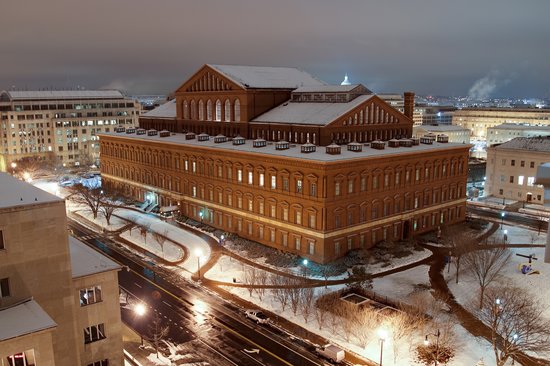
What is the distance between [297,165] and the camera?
6244cm

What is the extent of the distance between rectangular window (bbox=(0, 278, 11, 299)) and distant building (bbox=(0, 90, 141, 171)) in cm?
11928

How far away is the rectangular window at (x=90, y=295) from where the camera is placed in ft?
105

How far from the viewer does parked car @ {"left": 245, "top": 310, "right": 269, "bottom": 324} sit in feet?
150

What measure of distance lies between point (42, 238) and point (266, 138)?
5360 cm

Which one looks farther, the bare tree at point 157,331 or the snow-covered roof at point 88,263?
the bare tree at point 157,331

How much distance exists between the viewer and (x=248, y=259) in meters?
63.3

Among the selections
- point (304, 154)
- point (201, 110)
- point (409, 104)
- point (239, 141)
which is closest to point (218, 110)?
point (201, 110)

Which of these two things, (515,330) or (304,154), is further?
Answer: (304,154)

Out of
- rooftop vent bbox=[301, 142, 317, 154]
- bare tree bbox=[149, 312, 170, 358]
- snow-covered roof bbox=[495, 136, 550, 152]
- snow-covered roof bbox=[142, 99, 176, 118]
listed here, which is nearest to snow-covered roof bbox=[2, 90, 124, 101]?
snow-covered roof bbox=[142, 99, 176, 118]

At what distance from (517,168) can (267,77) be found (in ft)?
176

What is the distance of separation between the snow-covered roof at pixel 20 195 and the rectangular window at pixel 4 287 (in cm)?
Result: 437

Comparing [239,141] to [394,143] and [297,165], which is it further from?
[394,143]

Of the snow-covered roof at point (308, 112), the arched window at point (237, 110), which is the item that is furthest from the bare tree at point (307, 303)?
the arched window at point (237, 110)

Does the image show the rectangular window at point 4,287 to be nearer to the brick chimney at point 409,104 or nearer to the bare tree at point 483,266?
the bare tree at point 483,266
